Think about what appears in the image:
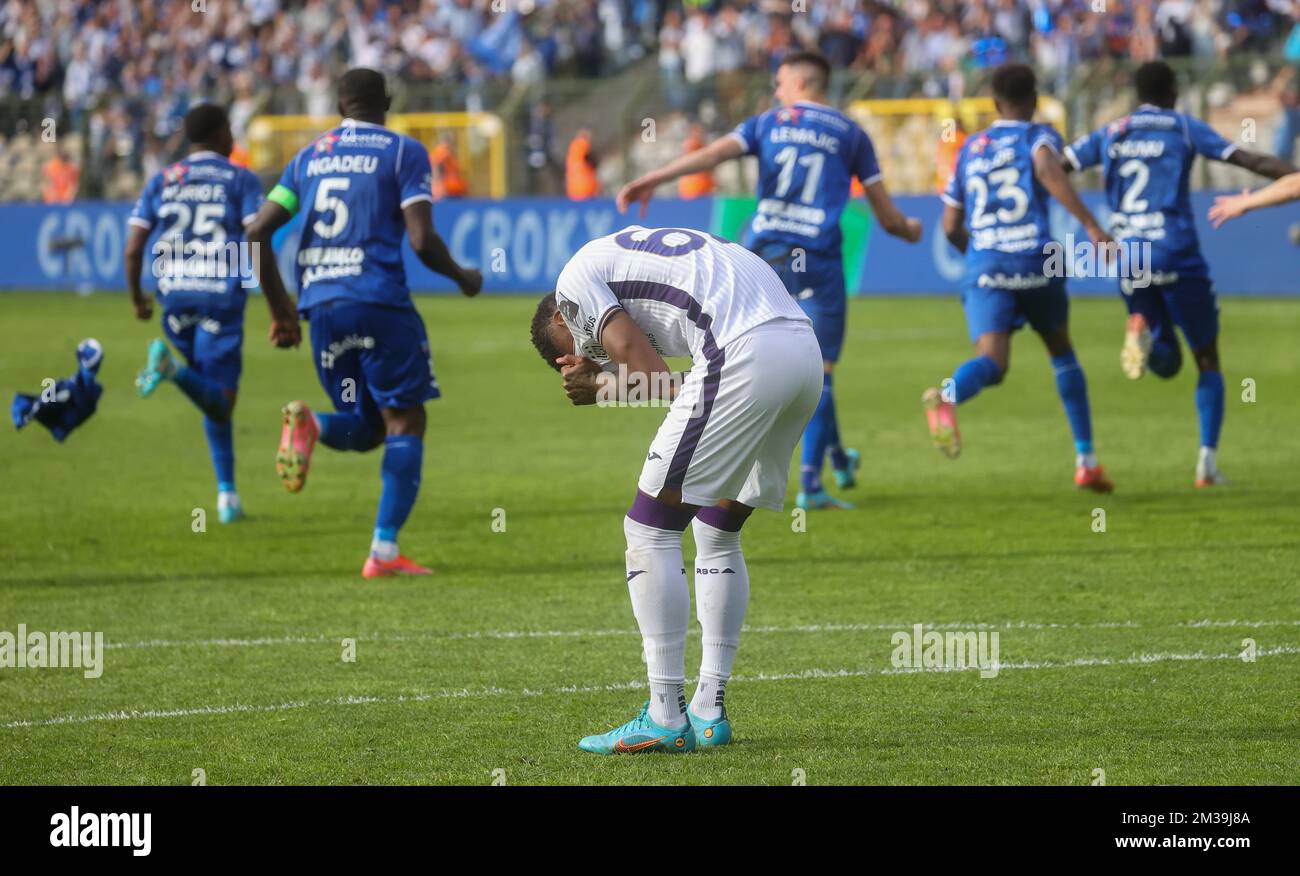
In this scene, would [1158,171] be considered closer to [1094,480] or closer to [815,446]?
[1094,480]

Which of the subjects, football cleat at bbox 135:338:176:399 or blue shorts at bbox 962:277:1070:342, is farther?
blue shorts at bbox 962:277:1070:342

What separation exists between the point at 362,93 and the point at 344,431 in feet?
5.25

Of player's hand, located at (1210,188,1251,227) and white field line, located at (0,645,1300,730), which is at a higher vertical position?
player's hand, located at (1210,188,1251,227)

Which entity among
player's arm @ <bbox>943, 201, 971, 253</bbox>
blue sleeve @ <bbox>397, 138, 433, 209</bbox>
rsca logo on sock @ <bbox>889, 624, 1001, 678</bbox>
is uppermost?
player's arm @ <bbox>943, 201, 971, 253</bbox>

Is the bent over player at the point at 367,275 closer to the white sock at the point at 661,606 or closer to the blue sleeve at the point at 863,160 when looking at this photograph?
the blue sleeve at the point at 863,160

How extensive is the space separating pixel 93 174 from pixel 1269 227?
1855 centimetres

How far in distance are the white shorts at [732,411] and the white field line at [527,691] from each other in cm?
129

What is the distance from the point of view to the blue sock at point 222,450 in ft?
35.8

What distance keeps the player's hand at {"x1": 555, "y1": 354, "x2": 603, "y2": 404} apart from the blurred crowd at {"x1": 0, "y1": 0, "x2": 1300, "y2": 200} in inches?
788

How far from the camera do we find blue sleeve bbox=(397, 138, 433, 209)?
29.2 feet

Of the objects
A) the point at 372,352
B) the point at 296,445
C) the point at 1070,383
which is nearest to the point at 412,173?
the point at 372,352

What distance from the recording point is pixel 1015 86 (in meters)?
10.9

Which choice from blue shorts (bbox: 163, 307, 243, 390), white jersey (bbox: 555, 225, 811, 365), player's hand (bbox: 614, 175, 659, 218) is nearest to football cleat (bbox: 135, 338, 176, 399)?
blue shorts (bbox: 163, 307, 243, 390)

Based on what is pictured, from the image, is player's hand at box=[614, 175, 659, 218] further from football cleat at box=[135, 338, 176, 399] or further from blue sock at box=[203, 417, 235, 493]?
blue sock at box=[203, 417, 235, 493]
